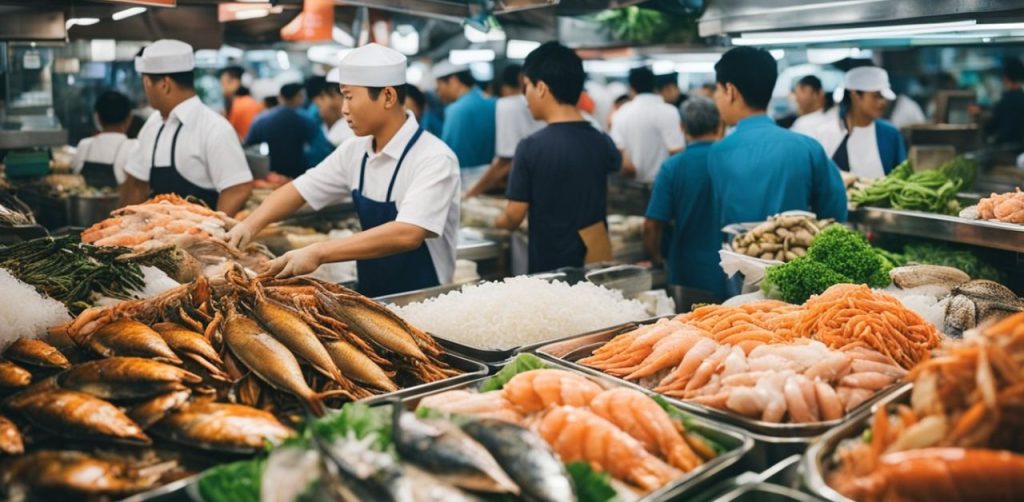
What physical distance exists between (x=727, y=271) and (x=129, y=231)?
9.06 feet

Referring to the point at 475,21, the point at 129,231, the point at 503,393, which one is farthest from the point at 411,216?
the point at 475,21

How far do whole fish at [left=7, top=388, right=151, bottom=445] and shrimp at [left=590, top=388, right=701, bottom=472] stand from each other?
112 cm

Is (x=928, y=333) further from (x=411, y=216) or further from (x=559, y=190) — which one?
(x=559, y=190)

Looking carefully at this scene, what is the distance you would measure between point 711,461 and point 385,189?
8.63ft

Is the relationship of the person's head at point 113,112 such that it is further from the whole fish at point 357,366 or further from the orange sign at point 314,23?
the whole fish at point 357,366

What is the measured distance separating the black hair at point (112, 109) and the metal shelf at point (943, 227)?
19.0ft

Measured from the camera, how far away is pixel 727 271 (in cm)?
390

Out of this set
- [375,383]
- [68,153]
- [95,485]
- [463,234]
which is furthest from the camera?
[68,153]

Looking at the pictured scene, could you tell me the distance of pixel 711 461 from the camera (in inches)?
76.1

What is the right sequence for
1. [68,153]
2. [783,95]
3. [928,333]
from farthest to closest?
[783,95]
[68,153]
[928,333]

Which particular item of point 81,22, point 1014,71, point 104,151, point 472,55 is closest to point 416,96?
point 472,55

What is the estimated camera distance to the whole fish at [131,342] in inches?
92.2

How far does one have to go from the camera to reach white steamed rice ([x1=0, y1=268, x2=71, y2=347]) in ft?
8.24

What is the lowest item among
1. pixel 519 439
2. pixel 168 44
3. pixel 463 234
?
pixel 463 234
